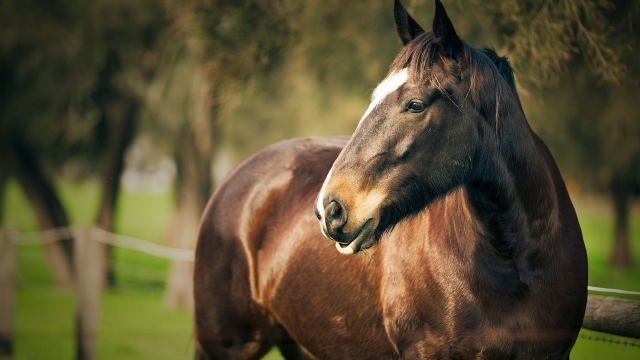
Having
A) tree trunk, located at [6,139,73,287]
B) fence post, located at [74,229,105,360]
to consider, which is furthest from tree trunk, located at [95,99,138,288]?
fence post, located at [74,229,105,360]

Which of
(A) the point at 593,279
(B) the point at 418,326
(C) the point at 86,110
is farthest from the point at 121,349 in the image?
(A) the point at 593,279

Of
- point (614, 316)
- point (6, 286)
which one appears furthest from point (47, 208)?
point (614, 316)

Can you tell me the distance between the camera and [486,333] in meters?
2.43

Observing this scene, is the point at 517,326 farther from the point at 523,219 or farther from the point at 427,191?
the point at 427,191

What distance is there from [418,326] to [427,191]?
564 millimetres

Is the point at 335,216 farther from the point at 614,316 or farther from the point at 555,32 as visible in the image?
the point at 555,32

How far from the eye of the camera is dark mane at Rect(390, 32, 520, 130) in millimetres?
2369

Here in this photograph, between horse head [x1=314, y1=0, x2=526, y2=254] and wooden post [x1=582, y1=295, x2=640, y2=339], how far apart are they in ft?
4.26

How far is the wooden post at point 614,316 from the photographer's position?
307 cm

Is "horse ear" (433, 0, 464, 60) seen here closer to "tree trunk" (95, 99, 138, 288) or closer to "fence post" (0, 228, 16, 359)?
"fence post" (0, 228, 16, 359)

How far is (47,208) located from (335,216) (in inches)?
422

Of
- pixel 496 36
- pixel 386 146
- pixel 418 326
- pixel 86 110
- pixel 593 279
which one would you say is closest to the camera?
pixel 386 146

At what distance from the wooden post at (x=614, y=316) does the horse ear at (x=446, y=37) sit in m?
1.60

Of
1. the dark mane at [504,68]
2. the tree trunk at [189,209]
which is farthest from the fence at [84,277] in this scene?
the tree trunk at [189,209]
